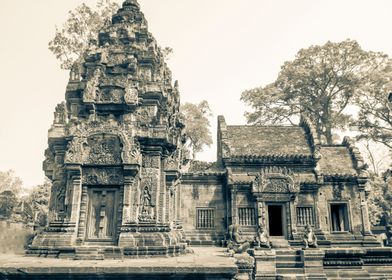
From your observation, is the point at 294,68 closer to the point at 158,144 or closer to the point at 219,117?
the point at 219,117

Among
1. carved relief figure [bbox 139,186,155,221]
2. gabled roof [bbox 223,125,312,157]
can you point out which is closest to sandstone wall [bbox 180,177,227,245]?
gabled roof [bbox 223,125,312,157]

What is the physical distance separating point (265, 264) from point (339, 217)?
9.98 meters

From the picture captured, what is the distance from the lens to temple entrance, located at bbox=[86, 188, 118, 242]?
9.02m

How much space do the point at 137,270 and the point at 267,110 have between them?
93.7 feet

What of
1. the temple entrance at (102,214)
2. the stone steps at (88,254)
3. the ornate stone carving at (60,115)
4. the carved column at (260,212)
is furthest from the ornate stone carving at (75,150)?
the carved column at (260,212)

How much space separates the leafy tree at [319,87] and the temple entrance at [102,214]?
25.5 metres

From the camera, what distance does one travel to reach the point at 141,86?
10477 millimetres

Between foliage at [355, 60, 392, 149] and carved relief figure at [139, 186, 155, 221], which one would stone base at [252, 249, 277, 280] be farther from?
foliage at [355, 60, 392, 149]

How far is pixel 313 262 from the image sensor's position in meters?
13.9

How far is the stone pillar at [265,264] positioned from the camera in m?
12.9

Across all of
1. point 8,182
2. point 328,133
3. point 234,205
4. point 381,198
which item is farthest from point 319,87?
point 8,182

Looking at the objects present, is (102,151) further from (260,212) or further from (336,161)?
(336,161)

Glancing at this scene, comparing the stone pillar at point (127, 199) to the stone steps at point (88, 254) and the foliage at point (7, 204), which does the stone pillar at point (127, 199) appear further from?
the foliage at point (7, 204)

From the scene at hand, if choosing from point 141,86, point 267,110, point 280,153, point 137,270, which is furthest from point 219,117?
point 137,270
